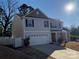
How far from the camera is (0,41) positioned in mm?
26312

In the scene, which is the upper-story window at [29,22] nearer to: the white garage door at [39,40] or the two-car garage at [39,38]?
the two-car garage at [39,38]

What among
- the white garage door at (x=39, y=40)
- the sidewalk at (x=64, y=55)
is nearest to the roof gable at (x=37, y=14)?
the white garage door at (x=39, y=40)

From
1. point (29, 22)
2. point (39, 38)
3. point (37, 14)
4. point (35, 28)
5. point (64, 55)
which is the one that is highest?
point (37, 14)

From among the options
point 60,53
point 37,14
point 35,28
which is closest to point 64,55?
point 60,53

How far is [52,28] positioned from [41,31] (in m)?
5.86

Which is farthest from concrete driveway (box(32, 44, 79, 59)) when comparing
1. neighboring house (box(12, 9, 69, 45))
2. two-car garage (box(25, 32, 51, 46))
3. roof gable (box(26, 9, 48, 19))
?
roof gable (box(26, 9, 48, 19))

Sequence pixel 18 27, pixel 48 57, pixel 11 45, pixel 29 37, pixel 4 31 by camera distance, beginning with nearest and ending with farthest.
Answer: pixel 48 57 → pixel 11 45 → pixel 29 37 → pixel 18 27 → pixel 4 31

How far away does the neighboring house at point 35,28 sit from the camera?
29.5 meters

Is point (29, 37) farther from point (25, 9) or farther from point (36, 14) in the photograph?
point (25, 9)

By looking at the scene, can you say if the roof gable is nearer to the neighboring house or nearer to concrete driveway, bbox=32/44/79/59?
the neighboring house

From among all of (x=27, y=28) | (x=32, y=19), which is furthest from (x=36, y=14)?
(x=27, y=28)

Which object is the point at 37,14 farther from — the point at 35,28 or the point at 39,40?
the point at 39,40

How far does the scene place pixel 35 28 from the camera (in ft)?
102

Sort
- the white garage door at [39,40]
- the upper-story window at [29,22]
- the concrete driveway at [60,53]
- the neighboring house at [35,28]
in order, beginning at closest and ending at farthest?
the concrete driveway at [60,53] < the neighboring house at [35,28] < the upper-story window at [29,22] < the white garage door at [39,40]
